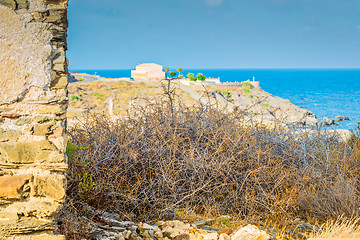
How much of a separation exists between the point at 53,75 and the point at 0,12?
64 centimetres

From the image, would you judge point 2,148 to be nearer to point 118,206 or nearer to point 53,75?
point 53,75

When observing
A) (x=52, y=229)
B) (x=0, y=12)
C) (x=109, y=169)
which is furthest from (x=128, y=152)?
(x=0, y=12)

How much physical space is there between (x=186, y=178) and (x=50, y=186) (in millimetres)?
2379

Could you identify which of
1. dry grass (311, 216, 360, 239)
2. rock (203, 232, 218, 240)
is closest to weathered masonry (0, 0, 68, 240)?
rock (203, 232, 218, 240)

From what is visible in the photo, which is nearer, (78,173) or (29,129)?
(29,129)

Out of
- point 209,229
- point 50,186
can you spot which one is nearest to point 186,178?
point 209,229

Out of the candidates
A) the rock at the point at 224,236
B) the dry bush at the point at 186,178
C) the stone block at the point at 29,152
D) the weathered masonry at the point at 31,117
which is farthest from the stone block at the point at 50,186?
the rock at the point at 224,236

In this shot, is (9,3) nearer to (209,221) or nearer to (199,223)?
(199,223)

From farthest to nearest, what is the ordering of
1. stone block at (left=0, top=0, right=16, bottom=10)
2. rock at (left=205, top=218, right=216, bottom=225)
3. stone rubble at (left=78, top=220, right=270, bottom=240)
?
rock at (left=205, top=218, right=216, bottom=225), stone rubble at (left=78, top=220, right=270, bottom=240), stone block at (left=0, top=0, right=16, bottom=10)

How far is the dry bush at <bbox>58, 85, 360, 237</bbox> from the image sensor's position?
14.5 ft

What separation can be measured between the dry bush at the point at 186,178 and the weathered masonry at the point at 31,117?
1.01m

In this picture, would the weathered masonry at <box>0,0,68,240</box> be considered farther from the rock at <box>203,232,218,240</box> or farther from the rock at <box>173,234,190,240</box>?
the rock at <box>203,232,218,240</box>

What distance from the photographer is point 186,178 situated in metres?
4.94

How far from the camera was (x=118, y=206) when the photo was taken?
4363 millimetres
